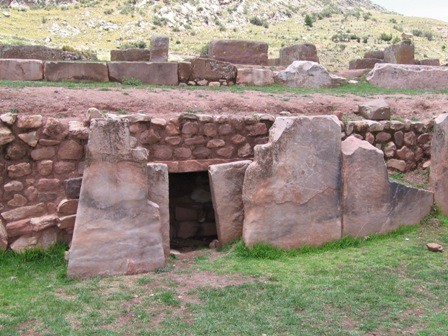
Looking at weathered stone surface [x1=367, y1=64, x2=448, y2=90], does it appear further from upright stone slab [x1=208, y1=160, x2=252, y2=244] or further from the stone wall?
upright stone slab [x1=208, y1=160, x2=252, y2=244]

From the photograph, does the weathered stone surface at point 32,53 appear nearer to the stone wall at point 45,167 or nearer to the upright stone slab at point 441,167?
the stone wall at point 45,167

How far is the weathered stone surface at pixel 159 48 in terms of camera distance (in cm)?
1481

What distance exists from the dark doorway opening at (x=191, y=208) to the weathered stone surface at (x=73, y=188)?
94.4 inches

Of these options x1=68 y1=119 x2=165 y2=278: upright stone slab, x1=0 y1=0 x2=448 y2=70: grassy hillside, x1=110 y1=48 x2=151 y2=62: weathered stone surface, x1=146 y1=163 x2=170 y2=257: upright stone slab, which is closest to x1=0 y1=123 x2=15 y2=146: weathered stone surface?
x1=68 y1=119 x2=165 y2=278: upright stone slab

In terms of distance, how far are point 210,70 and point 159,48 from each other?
288 centimetres

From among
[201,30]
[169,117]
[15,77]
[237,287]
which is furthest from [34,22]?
[237,287]

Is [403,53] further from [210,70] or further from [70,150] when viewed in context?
[70,150]

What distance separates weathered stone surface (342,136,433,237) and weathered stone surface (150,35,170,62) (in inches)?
350

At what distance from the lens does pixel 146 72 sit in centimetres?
1193

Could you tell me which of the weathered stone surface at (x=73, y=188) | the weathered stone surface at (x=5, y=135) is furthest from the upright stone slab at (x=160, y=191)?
the weathered stone surface at (x=5, y=135)

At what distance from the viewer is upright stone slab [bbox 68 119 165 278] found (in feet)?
18.9

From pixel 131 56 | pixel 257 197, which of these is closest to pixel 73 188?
pixel 257 197

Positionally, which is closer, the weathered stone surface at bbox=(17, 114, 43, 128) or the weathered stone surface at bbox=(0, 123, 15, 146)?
the weathered stone surface at bbox=(0, 123, 15, 146)

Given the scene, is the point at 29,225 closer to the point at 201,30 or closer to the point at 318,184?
the point at 318,184
